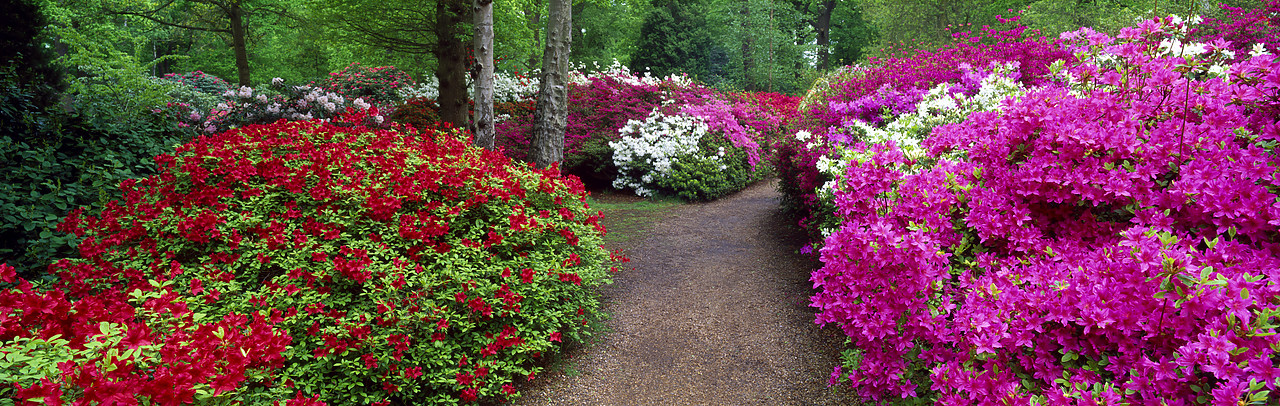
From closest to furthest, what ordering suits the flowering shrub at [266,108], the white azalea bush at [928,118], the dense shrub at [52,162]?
the dense shrub at [52,162]
the white azalea bush at [928,118]
the flowering shrub at [266,108]

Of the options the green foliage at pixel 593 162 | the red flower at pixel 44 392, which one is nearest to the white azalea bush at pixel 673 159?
the green foliage at pixel 593 162

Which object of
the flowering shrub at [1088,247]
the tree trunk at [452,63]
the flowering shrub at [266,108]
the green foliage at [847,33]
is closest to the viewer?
the flowering shrub at [1088,247]

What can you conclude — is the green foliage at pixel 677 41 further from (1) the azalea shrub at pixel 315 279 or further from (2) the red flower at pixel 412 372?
(2) the red flower at pixel 412 372

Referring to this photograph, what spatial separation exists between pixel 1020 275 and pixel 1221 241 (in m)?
0.54

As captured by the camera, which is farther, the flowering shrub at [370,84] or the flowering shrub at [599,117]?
the flowering shrub at [370,84]

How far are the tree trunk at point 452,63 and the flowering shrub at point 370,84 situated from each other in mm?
4171

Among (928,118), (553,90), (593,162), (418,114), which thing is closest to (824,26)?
(593,162)

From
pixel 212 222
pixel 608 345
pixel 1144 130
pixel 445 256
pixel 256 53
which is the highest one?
pixel 256 53

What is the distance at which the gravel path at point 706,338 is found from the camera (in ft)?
10.6

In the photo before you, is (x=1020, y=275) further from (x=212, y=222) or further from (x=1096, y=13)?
(x=1096, y=13)

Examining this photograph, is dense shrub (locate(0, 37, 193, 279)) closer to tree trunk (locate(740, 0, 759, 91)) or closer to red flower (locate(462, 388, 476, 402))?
red flower (locate(462, 388, 476, 402))

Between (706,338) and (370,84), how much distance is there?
12130 millimetres

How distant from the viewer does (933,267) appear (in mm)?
2465

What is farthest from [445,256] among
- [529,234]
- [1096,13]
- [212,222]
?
[1096,13]
